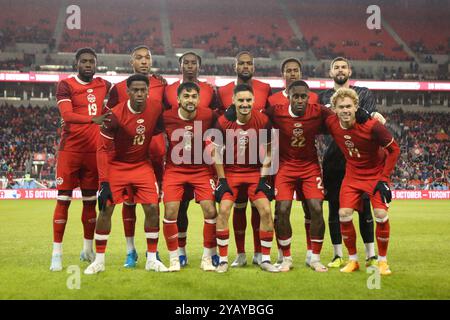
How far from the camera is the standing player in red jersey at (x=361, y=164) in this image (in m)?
5.82

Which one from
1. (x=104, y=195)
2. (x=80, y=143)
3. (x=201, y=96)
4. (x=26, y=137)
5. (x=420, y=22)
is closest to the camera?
(x=104, y=195)

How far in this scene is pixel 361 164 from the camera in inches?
238

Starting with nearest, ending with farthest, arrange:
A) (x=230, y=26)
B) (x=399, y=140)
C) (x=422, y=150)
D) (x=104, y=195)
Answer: (x=104, y=195) < (x=422, y=150) < (x=399, y=140) < (x=230, y=26)

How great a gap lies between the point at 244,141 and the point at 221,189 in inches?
24.9

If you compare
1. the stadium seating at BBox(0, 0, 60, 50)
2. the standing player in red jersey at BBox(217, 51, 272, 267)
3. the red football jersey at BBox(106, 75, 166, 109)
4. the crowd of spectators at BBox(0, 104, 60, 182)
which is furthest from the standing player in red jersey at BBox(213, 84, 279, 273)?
the stadium seating at BBox(0, 0, 60, 50)

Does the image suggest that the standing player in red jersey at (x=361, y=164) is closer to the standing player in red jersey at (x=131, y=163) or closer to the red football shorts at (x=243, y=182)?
the red football shorts at (x=243, y=182)

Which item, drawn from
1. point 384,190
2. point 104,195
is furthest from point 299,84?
point 104,195

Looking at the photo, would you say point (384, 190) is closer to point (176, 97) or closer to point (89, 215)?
point (176, 97)

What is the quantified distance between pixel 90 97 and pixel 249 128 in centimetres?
205

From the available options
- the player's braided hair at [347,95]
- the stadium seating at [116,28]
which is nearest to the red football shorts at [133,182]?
the player's braided hair at [347,95]

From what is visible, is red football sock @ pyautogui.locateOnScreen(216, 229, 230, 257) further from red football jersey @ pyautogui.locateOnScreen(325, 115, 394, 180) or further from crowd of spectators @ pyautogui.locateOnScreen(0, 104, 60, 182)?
crowd of spectators @ pyautogui.locateOnScreen(0, 104, 60, 182)

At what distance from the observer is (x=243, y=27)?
41594 millimetres

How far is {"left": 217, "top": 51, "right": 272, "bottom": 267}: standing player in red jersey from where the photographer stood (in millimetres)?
6390
